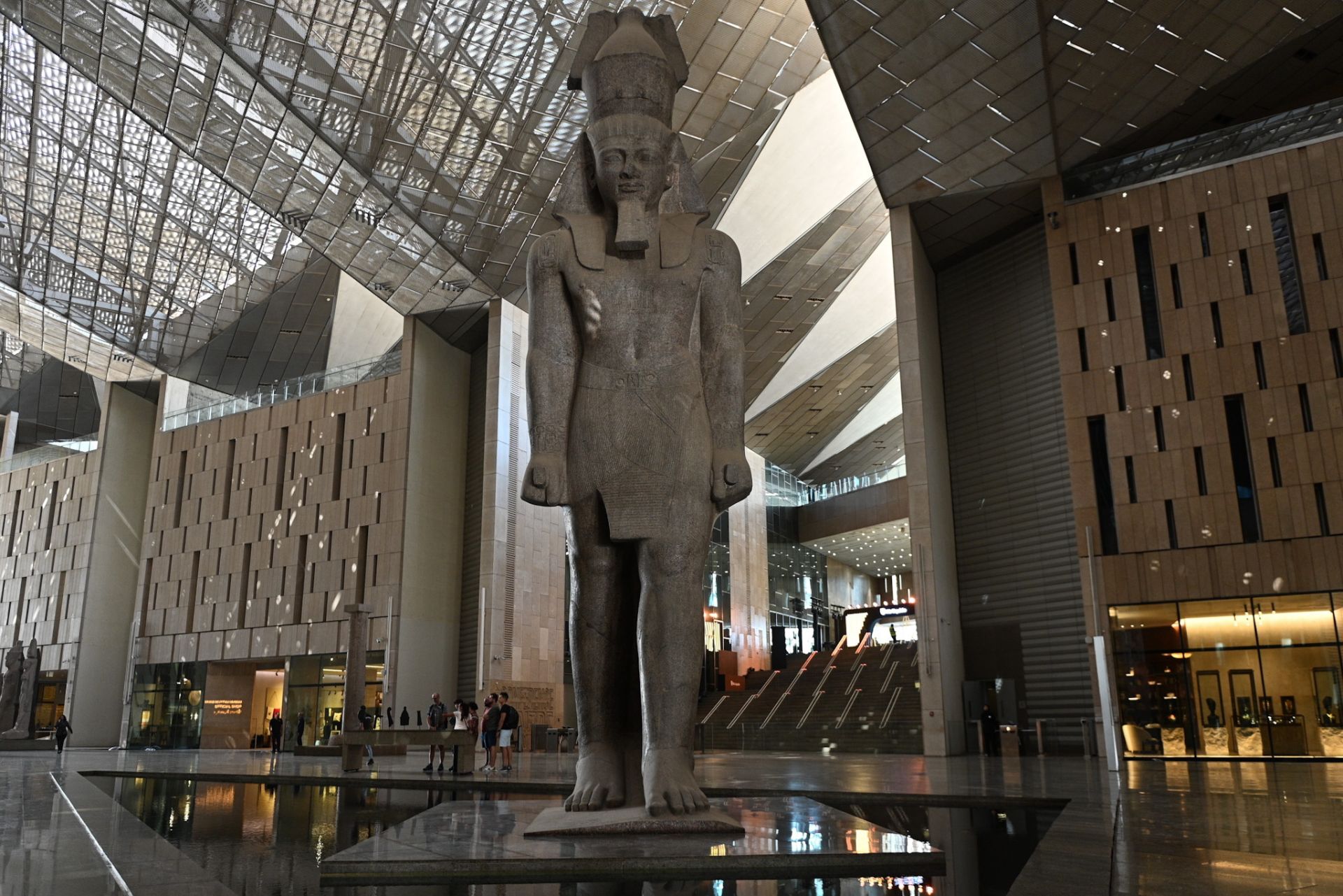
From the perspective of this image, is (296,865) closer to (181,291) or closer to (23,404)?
(181,291)

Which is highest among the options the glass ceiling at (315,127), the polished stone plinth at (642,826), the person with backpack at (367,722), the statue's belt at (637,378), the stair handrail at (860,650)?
the glass ceiling at (315,127)

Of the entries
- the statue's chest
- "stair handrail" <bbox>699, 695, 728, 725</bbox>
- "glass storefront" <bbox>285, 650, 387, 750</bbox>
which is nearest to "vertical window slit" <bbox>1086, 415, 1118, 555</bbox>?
"stair handrail" <bbox>699, 695, 728, 725</bbox>

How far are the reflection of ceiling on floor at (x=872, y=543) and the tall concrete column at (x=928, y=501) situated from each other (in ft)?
57.7

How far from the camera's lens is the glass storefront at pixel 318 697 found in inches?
1165

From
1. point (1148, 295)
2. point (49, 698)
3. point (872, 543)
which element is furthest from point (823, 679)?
point (49, 698)

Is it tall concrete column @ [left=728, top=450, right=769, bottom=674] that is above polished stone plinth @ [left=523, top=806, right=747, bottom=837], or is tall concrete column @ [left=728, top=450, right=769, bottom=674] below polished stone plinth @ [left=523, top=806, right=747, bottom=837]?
above

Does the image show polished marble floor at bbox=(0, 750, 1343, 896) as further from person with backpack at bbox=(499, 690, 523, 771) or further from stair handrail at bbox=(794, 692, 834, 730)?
stair handrail at bbox=(794, 692, 834, 730)

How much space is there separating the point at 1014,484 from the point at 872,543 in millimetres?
23698

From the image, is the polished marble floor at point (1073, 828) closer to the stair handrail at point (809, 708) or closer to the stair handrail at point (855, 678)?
the stair handrail at point (809, 708)

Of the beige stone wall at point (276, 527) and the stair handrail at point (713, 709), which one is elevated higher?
the beige stone wall at point (276, 527)

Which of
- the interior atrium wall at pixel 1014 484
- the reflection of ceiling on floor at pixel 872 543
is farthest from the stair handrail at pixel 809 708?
the reflection of ceiling on floor at pixel 872 543

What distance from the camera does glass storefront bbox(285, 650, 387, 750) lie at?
97.1 feet

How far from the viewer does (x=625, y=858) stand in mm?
3656

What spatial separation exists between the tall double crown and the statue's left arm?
797 mm
